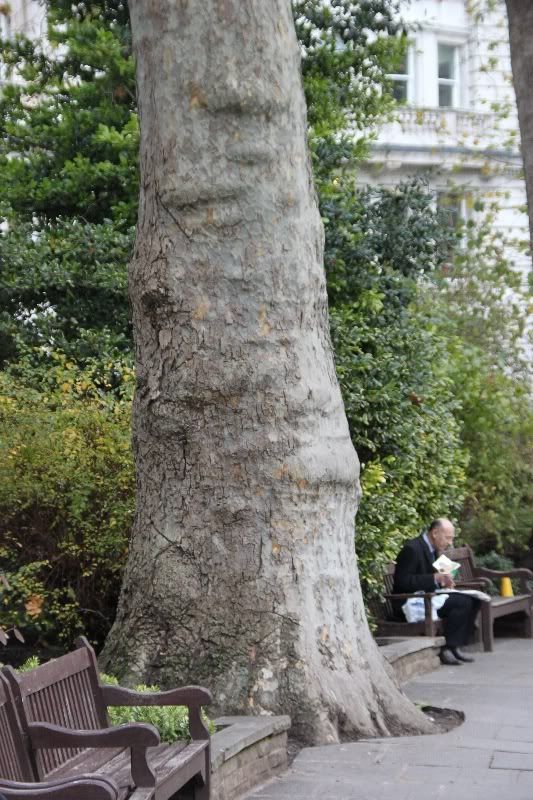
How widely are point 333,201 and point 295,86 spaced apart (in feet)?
17.9

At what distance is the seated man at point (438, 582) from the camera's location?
1198 cm

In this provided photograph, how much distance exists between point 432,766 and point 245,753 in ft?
3.58

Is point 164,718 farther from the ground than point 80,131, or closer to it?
closer to it

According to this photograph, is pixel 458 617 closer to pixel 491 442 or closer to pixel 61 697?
pixel 491 442

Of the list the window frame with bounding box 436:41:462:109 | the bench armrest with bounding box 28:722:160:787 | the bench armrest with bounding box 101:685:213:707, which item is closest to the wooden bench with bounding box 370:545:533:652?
the bench armrest with bounding box 101:685:213:707

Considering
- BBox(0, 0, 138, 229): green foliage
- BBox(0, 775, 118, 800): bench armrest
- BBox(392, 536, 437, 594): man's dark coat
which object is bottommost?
BBox(0, 775, 118, 800): bench armrest

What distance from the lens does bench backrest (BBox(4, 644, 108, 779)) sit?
5.37m

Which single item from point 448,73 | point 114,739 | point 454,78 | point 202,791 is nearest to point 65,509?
point 202,791

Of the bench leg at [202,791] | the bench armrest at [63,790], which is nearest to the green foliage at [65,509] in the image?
the bench leg at [202,791]

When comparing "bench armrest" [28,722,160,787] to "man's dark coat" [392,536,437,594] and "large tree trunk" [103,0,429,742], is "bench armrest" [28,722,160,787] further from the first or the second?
"man's dark coat" [392,536,437,594]

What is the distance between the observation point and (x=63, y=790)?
4395 mm

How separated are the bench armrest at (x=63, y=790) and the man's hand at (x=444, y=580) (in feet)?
26.9

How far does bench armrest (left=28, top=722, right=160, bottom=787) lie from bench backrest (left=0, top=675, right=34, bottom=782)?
62mm

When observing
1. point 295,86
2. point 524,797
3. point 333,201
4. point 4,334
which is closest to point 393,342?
point 333,201
